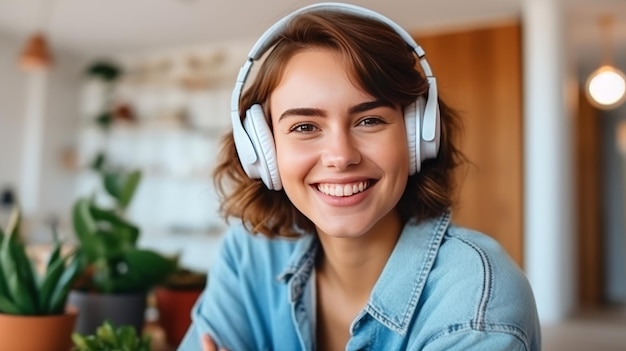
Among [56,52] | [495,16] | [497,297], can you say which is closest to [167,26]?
[56,52]

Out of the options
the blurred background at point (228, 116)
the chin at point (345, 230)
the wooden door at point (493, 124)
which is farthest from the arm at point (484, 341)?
the wooden door at point (493, 124)

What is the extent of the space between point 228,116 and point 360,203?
229cm

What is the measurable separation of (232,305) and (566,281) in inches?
108

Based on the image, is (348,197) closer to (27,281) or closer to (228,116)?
(27,281)

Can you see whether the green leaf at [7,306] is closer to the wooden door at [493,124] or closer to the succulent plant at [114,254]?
the succulent plant at [114,254]

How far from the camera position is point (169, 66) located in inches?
182

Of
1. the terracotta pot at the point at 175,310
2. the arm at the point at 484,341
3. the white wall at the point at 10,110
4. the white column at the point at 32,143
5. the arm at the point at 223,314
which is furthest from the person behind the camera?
Result: the white column at the point at 32,143

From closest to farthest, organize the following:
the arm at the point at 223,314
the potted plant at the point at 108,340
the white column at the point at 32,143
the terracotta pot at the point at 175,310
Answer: the potted plant at the point at 108,340 → the arm at the point at 223,314 → the terracotta pot at the point at 175,310 → the white column at the point at 32,143

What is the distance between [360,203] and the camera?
59 cm

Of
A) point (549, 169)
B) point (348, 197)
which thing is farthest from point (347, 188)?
point (549, 169)

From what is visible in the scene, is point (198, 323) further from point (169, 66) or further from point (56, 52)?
point (56, 52)

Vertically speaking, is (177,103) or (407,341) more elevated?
(177,103)

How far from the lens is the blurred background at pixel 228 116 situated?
120 inches

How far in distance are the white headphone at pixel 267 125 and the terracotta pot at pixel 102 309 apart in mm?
301
